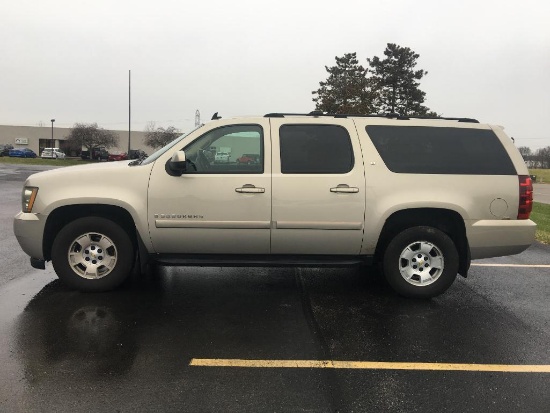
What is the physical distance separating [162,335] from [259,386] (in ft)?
3.89

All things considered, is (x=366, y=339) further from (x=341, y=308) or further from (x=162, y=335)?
(x=162, y=335)

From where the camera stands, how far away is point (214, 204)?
15.2 ft

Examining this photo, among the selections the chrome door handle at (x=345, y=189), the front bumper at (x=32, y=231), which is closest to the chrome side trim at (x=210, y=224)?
the chrome door handle at (x=345, y=189)

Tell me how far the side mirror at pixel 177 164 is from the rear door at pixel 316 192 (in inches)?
36.5

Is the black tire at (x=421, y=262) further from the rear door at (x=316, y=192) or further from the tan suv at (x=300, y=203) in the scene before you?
the rear door at (x=316, y=192)

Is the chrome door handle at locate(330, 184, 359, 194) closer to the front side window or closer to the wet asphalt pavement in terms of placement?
the front side window

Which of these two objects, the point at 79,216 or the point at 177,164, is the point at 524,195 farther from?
the point at 79,216

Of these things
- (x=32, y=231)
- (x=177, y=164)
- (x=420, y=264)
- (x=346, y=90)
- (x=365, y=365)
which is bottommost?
(x=365, y=365)

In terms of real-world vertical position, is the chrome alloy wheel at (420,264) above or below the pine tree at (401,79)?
below

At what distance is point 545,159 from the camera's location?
91.4m

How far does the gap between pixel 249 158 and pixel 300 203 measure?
72 centimetres

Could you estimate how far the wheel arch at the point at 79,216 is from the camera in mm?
4781

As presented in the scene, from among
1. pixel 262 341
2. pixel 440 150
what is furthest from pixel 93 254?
pixel 440 150

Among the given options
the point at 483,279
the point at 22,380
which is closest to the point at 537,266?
the point at 483,279
